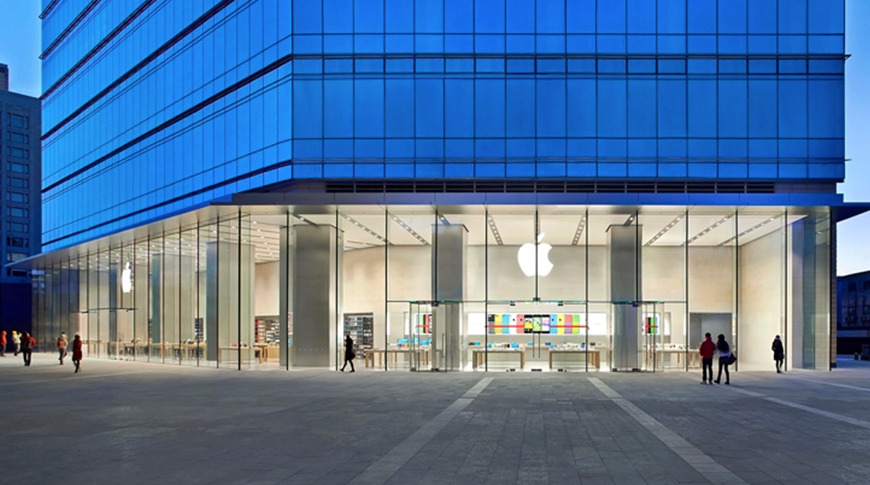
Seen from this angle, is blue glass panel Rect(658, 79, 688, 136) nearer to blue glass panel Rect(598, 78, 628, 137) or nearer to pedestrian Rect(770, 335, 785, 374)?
blue glass panel Rect(598, 78, 628, 137)

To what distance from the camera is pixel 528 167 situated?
33.8m

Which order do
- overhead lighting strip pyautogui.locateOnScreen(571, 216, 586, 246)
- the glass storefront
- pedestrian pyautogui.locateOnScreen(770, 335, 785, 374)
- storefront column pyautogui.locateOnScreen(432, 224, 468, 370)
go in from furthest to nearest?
overhead lighting strip pyautogui.locateOnScreen(571, 216, 586, 246) < the glass storefront < storefront column pyautogui.locateOnScreen(432, 224, 468, 370) < pedestrian pyautogui.locateOnScreen(770, 335, 785, 374)

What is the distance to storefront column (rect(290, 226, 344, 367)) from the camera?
32.8 metres

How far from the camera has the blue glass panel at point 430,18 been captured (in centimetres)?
3456

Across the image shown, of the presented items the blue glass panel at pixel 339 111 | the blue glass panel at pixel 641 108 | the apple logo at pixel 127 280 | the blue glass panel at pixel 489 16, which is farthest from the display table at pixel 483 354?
the apple logo at pixel 127 280

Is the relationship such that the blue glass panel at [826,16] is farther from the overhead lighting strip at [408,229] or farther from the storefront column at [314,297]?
the storefront column at [314,297]

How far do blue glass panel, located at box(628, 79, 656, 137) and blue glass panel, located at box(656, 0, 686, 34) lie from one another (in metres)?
2.53

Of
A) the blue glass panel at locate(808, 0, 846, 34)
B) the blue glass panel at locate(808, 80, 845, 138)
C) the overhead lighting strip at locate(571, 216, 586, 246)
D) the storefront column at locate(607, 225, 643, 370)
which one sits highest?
the blue glass panel at locate(808, 0, 846, 34)

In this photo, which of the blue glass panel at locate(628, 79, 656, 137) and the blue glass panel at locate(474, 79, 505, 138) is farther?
the blue glass panel at locate(474, 79, 505, 138)

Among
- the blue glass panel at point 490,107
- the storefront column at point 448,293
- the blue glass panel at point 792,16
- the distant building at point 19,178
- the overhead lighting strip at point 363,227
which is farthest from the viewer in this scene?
the distant building at point 19,178

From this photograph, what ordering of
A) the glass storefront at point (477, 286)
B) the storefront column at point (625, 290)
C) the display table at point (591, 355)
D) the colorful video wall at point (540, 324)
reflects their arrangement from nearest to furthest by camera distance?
the storefront column at point (625, 290)
the glass storefront at point (477, 286)
the display table at point (591, 355)
the colorful video wall at point (540, 324)

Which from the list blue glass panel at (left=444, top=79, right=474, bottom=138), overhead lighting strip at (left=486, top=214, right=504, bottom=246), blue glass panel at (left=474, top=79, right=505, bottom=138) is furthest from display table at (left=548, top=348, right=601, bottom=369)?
blue glass panel at (left=444, top=79, right=474, bottom=138)

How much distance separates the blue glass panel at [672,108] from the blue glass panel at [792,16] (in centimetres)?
501

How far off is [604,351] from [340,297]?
11511mm
